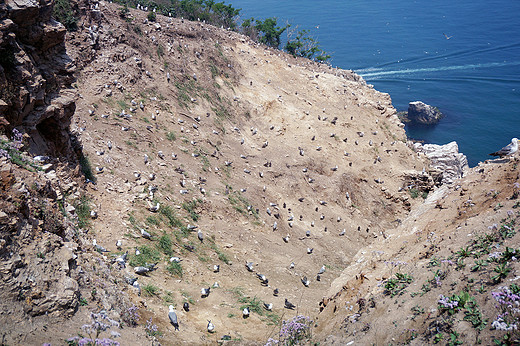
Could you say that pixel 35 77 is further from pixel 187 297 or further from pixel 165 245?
pixel 187 297

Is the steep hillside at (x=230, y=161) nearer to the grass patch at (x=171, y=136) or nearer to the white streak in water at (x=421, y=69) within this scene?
the grass patch at (x=171, y=136)

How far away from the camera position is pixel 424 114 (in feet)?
226

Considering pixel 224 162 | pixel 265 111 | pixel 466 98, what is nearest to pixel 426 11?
pixel 466 98

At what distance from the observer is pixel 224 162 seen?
23.7m

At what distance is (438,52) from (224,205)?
309ft

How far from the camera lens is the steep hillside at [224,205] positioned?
29.8 feet

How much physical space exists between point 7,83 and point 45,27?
2.46 meters

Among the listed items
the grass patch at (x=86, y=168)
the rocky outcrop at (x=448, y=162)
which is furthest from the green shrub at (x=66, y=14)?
the rocky outcrop at (x=448, y=162)

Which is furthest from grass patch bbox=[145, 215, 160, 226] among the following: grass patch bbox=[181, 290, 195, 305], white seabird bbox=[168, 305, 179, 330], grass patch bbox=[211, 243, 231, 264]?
white seabird bbox=[168, 305, 179, 330]

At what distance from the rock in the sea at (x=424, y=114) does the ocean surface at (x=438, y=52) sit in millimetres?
1357

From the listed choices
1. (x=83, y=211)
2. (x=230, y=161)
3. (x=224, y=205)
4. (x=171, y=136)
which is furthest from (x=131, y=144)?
(x=230, y=161)

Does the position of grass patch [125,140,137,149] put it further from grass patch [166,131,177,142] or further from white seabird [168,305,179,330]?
white seabird [168,305,179,330]

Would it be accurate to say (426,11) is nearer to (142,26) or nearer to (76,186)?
(142,26)

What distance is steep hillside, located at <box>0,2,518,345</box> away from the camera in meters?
9.08
